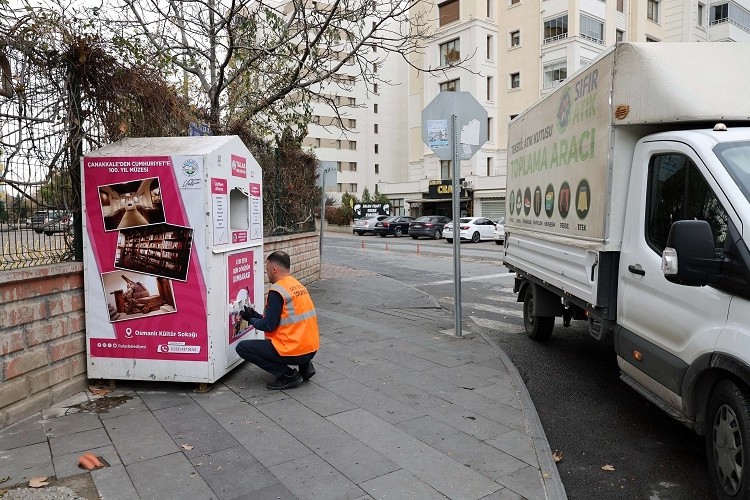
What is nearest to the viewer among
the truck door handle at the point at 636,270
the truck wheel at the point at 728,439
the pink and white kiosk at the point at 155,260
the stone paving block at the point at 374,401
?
the truck wheel at the point at 728,439

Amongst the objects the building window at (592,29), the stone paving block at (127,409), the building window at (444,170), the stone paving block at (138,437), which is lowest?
the stone paving block at (138,437)

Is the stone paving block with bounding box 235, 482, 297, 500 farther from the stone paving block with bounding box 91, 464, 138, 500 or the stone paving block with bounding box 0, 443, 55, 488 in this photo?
the stone paving block with bounding box 0, 443, 55, 488

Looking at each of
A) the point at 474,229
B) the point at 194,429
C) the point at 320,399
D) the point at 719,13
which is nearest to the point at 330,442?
the point at 320,399

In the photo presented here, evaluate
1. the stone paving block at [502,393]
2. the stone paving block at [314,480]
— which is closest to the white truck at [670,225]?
the stone paving block at [502,393]

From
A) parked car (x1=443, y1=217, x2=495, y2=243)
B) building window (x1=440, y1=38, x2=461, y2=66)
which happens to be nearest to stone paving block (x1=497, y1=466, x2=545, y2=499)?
parked car (x1=443, y1=217, x2=495, y2=243)

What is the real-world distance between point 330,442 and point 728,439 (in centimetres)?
254

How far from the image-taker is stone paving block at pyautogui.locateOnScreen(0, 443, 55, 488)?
3.51 metres

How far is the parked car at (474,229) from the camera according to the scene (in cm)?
3142

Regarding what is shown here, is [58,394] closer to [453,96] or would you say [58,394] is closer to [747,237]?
[747,237]

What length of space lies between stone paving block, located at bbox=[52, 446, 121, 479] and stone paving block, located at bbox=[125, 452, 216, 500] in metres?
0.21

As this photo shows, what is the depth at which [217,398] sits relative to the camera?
4.98 meters

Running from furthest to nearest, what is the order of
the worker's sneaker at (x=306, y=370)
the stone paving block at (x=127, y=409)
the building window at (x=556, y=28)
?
the building window at (x=556, y=28) → the worker's sneaker at (x=306, y=370) → the stone paving block at (x=127, y=409)

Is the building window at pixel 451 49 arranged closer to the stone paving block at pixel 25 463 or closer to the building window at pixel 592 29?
the building window at pixel 592 29

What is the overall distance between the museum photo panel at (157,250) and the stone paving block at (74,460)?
158 cm
